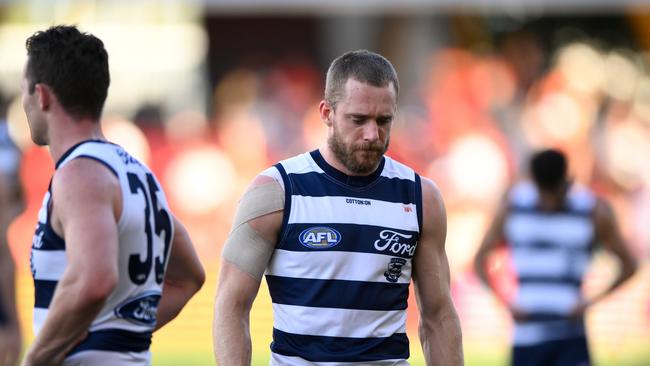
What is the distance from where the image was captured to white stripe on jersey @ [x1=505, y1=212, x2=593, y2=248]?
9.41 metres

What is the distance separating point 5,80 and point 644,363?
39.5 ft

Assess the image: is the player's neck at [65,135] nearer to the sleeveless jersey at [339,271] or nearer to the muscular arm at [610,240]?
the sleeveless jersey at [339,271]

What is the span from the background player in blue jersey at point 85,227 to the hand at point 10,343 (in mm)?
4076

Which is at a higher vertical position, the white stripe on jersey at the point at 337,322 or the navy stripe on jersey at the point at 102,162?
the navy stripe on jersey at the point at 102,162

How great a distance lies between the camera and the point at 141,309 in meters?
4.68

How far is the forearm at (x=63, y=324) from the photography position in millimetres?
4309

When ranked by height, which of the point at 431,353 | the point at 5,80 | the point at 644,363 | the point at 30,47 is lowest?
the point at 644,363

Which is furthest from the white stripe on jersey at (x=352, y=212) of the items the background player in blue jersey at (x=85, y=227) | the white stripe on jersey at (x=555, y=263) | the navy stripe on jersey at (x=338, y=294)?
the white stripe on jersey at (x=555, y=263)

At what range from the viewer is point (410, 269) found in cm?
557

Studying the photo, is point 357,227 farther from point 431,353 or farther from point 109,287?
point 109,287

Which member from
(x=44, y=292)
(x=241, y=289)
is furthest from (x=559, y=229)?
(x=44, y=292)

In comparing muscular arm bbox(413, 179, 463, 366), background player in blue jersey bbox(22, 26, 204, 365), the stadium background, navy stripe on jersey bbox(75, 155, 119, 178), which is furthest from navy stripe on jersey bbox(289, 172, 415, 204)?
the stadium background

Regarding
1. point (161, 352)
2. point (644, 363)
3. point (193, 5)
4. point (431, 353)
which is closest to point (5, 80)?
point (193, 5)

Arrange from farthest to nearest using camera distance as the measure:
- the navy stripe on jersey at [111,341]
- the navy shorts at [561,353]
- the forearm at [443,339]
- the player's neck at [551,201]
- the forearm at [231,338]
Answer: the player's neck at [551,201], the navy shorts at [561,353], the forearm at [443,339], the forearm at [231,338], the navy stripe on jersey at [111,341]
